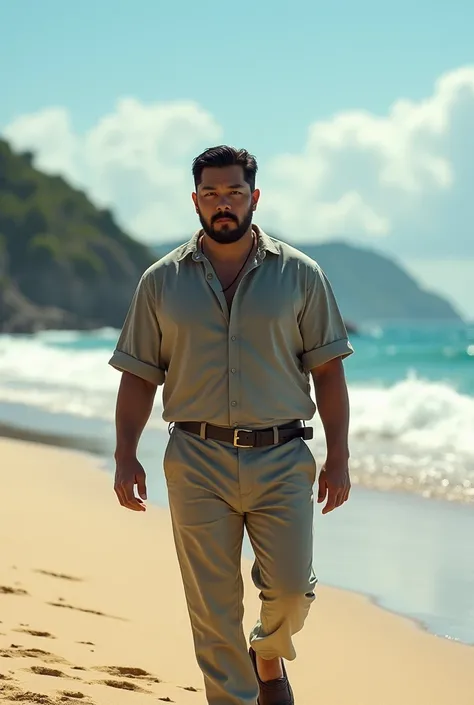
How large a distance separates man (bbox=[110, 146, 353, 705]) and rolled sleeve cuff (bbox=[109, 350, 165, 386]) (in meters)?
0.03

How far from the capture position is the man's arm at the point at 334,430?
3.79 meters

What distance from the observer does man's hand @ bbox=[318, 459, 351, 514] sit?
378cm

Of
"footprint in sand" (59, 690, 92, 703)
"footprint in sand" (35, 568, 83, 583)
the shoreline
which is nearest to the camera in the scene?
"footprint in sand" (59, 690, 92, 703)

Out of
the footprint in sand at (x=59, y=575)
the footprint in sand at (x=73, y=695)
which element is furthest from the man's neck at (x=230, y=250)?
the footprint in sand at (x=59, y=575)

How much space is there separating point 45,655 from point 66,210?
407 ft

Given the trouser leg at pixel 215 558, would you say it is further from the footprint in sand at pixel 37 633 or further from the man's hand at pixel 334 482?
the footprint in sand at pixel 37 633

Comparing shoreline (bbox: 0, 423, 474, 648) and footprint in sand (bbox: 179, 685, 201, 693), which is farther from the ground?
shoreline (bbox: 0, 423, 474, 648)

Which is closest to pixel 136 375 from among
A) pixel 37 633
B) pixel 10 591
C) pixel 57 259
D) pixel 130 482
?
pixel 130 482

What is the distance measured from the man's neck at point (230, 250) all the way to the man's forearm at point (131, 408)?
1.67ft

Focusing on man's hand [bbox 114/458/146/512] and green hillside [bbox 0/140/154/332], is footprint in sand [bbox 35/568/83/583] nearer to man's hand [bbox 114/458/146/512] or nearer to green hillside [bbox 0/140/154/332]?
man's hand [bbox 114/458/146/512]

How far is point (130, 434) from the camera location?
3.87 metres

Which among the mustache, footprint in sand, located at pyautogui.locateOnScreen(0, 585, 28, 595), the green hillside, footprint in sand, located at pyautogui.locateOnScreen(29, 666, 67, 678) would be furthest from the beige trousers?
the green hillside

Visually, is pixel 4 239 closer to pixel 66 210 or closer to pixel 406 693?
pixel 66 210

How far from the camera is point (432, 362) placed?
42.5 m
